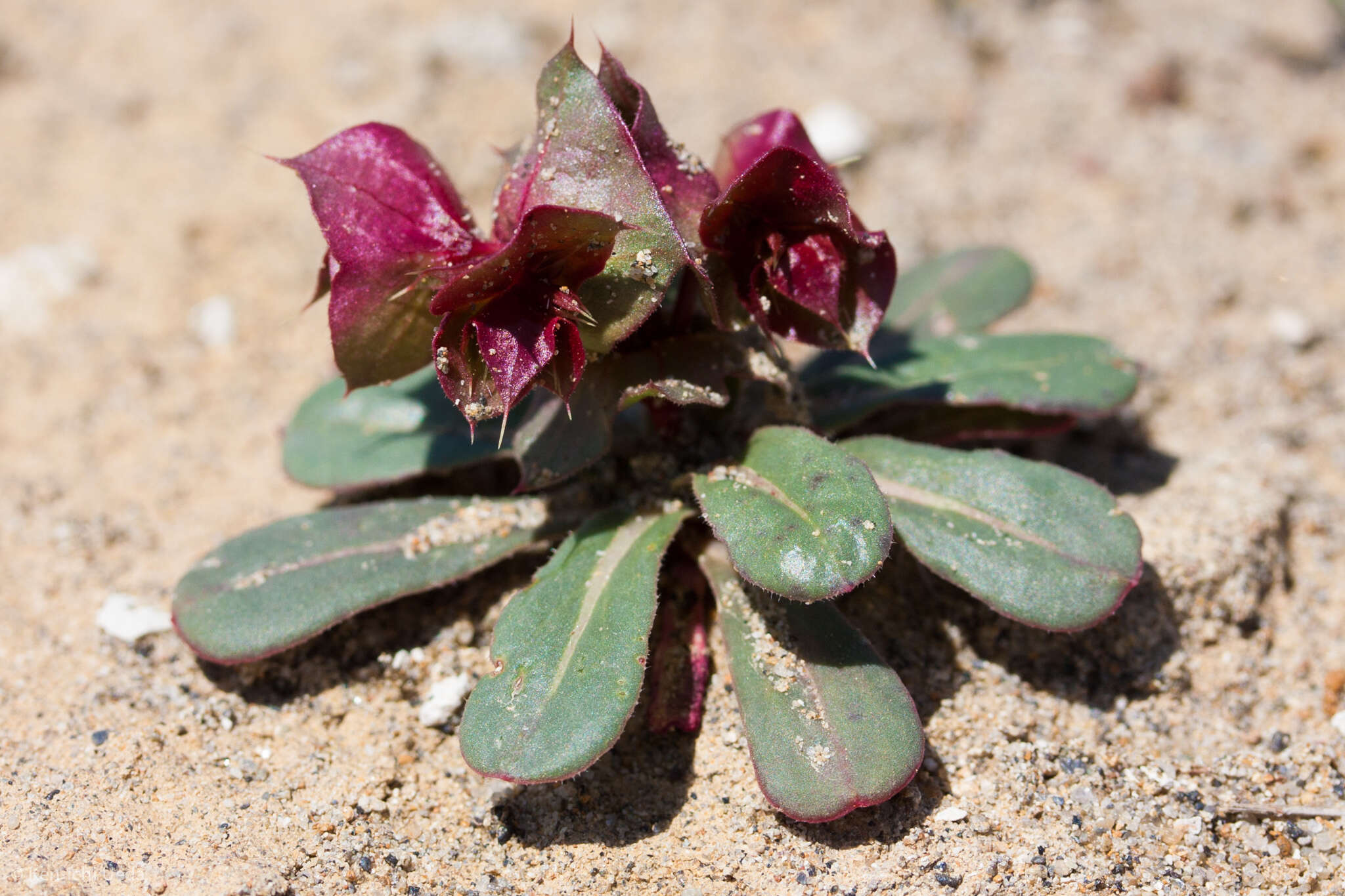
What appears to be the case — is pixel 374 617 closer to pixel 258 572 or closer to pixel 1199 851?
pixel 258 572

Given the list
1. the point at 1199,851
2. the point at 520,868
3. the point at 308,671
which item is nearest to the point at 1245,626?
the point at 1199,851

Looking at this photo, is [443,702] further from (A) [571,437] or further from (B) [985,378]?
(B) [985,378]

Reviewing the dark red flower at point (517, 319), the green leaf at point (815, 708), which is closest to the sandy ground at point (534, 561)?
the green leaf at point (815, 708)

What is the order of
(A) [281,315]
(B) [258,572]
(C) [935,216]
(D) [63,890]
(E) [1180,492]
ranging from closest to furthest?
1. (D) [63,890]
2. (B) [258,572]
3. (E) [1180,492]
4. (A) [281,315]
5. (C) [935,216]

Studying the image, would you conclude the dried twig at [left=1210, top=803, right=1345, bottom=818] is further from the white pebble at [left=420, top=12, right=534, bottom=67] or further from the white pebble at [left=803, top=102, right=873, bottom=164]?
the white pebble at [left=420, top=12, right=534, bottom=67]

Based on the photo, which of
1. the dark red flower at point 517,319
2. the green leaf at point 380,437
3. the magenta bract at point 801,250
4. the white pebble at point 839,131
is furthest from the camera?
the white pebble at point 839,131

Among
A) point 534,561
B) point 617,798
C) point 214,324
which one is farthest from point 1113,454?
point 214,324

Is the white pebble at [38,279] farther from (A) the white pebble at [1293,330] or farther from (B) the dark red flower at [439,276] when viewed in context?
(A) the white pebble at [1293,330]
